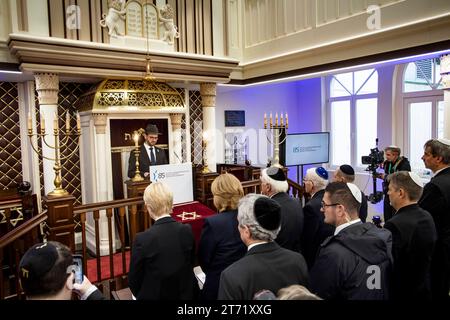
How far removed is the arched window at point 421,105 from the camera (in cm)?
682

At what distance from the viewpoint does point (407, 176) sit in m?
2.38

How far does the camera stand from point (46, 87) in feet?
15.5

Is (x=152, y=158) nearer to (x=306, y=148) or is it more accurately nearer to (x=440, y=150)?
(x=306, y=148)

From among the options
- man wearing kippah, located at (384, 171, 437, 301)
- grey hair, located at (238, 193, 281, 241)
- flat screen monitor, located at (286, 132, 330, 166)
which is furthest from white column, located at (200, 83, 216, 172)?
grey hair, located at (238, 193, 281, 241)

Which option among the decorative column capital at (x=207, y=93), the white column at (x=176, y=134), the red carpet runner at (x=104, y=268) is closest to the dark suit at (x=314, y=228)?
the red carpet runner at (x=104, y=268)

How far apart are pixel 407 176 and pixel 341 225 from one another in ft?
2.34

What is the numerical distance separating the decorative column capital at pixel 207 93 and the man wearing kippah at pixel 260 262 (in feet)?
16.0

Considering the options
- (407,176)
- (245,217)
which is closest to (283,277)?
(245,217)

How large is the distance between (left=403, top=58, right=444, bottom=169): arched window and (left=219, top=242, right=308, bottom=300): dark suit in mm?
6505

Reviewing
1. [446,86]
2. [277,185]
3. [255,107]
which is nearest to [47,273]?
[277,185]

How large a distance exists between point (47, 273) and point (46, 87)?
3.95 m

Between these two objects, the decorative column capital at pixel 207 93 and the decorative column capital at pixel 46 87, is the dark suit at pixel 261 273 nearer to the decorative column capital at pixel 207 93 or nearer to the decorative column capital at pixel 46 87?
the decorative column capital at pixel 46 87

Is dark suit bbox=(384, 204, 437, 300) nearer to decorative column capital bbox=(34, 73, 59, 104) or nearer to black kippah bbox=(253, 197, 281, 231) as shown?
black kippah bbox=(253, 197, 281, 231)
